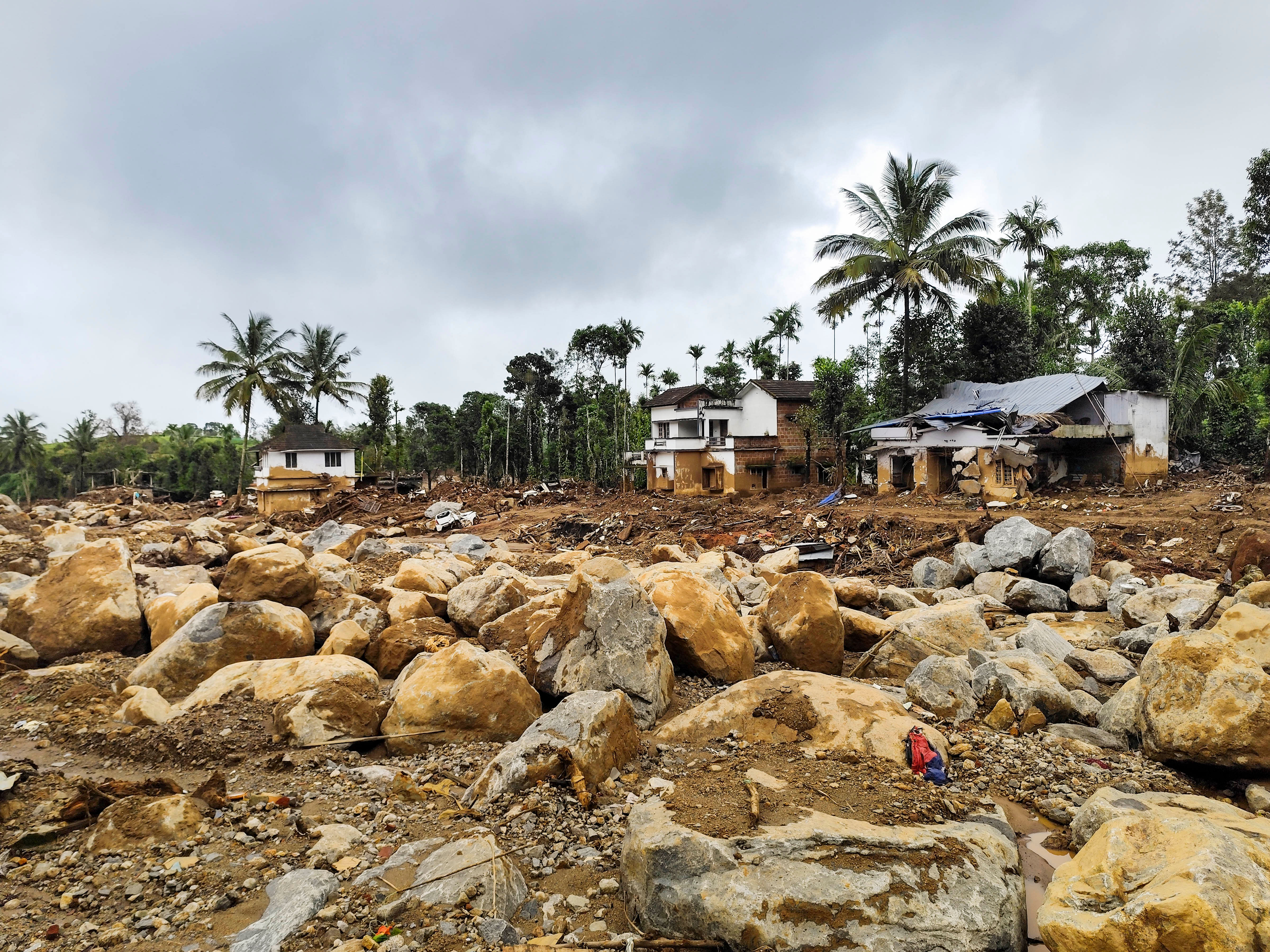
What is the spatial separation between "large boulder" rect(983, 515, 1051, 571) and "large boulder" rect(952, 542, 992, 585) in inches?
4.1

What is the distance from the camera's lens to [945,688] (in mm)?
6012

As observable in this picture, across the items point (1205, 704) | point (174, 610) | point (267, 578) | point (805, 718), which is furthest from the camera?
point (174, 610)

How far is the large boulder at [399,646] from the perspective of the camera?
696 cm

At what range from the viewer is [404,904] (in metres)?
3.21

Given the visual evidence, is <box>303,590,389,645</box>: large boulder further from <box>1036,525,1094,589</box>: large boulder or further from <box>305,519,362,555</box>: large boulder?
<box>1036,525,1094,589</box>: large boulder

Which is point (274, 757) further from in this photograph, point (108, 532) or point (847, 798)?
point (108, 532)

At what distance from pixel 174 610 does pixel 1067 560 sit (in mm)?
13017

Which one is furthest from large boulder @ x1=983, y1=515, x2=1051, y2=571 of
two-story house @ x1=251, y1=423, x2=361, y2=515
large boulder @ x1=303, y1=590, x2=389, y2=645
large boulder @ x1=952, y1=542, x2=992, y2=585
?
two-story house @ x1=251, y1=423, x2=361, y2=515

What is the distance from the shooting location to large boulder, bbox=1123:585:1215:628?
8.94m

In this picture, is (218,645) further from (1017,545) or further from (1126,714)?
(1017,545)

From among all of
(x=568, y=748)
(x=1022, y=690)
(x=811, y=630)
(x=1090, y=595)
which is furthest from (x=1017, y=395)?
(x=568, y=748)

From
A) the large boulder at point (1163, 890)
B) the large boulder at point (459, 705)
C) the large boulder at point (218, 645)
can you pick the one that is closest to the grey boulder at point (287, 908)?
the large boulder at point (459, 705)

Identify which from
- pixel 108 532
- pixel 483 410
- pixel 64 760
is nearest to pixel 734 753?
pixel 64 760

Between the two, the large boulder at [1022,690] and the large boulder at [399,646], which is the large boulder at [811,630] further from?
the large boulder at [399,646]
